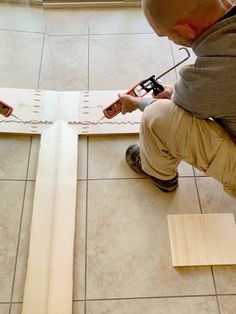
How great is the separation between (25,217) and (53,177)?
0.48 feet

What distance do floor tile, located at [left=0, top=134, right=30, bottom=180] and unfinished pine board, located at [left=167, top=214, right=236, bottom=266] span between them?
1.48ft

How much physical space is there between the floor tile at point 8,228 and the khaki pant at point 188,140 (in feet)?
1.28

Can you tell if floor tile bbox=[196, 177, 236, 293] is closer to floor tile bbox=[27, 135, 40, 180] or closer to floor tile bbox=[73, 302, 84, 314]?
floor tile bbox=[73, 302, 84, 314]

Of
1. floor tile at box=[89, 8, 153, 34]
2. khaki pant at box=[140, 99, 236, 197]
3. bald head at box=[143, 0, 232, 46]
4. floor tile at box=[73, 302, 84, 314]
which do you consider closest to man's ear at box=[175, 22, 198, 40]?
bald head at box=[143, 0, 232, 46]

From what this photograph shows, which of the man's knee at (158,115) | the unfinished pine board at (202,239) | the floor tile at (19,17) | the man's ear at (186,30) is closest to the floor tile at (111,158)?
the unfinished pine board at (202,239)

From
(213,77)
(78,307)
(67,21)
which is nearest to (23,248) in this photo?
(78,307)

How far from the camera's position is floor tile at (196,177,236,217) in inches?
40.9

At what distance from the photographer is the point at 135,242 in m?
0.98

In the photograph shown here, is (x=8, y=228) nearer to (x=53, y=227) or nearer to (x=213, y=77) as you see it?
(x=53, y=227)

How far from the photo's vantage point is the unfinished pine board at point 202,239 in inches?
37.5

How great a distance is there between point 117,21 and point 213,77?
906 millimetres

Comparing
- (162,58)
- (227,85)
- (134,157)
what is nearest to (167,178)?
(134,157)

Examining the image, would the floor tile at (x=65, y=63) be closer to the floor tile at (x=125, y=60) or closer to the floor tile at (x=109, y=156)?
the floor tile at (x=125, y=60)

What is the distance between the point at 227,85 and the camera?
67 cm
